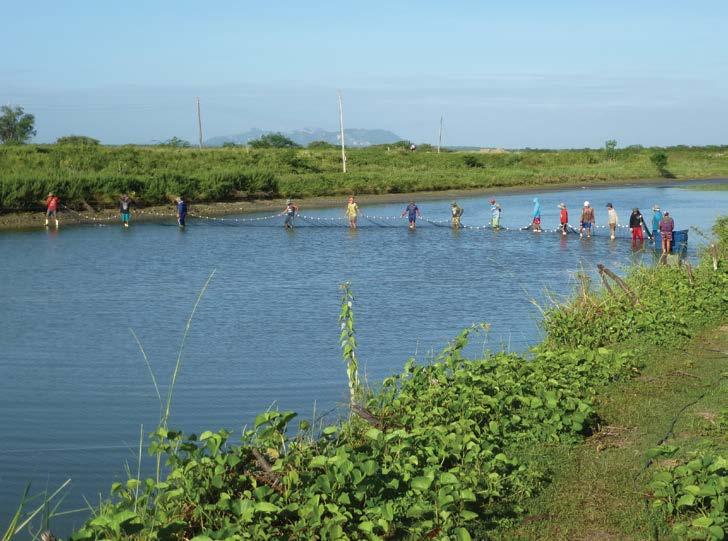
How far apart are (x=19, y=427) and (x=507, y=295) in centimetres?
1408

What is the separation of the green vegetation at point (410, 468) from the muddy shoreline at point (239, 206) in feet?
121

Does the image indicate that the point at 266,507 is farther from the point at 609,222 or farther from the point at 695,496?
the point at 609,222

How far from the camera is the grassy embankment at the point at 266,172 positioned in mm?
50719

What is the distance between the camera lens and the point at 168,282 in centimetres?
2772

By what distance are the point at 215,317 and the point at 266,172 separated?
133 feet

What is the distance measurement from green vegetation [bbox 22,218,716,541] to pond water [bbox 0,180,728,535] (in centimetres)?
264

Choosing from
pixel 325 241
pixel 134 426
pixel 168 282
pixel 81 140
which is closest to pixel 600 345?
pixel 134 426

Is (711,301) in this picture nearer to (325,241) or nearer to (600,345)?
(600,345)

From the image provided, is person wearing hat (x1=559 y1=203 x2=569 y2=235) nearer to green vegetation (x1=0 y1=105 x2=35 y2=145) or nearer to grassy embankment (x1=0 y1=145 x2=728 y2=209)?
grassy embankment (x1=0 y1=145 x2=728 y2=209)

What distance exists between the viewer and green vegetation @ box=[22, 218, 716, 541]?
6.89 meters

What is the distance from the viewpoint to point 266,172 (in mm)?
61250

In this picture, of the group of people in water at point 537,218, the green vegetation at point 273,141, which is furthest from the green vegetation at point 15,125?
the group of people in water at point 537,218

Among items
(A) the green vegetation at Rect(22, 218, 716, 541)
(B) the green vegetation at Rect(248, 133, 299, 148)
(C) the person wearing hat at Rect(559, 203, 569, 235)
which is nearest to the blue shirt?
(C) the person wearing hat at Rect(559, 203, 569, 235)

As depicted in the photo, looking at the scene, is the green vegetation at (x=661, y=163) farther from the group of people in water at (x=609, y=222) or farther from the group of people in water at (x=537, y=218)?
the group of people in water at (x=609, y=222)
